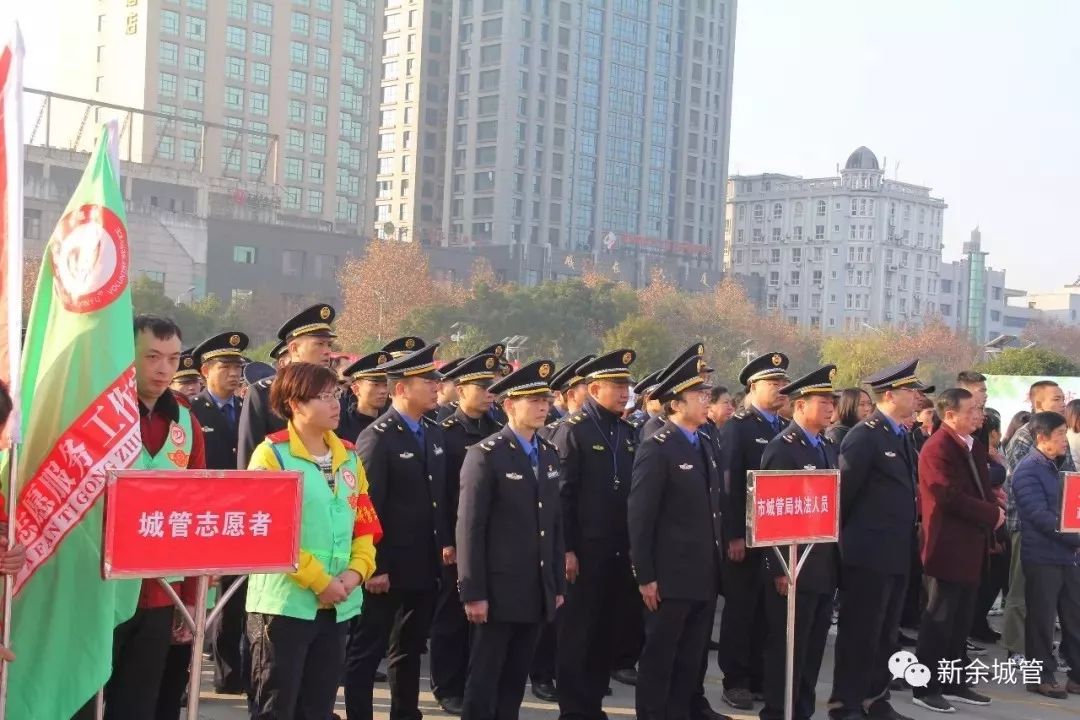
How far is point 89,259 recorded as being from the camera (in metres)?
4.61

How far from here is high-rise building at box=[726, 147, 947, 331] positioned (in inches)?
4569

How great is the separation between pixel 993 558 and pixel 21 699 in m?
8.09

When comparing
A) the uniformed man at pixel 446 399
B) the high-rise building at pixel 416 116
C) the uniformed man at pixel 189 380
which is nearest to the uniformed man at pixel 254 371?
the uniformed man at pixel 189 380

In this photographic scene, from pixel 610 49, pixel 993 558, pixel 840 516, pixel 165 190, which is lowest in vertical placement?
pixel 993 558

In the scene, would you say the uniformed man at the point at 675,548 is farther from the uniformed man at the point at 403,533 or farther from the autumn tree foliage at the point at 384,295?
the autumn tree foliage at the point at 384,295

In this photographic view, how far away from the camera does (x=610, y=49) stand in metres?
102

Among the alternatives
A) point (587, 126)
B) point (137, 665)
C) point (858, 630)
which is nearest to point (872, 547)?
point (858, 630)

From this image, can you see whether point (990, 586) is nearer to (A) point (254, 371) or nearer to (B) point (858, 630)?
(B) point (858, 630)

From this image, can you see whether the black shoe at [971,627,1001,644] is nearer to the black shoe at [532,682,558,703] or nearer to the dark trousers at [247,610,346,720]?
the black shoe at [532,682,558,703]

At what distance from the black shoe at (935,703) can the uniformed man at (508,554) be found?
2903mm

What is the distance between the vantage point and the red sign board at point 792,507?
20.5ft

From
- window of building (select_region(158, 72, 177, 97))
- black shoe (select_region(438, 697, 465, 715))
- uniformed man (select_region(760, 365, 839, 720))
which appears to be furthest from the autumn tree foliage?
uniformed man (select_region(760, 365, 839, 720))

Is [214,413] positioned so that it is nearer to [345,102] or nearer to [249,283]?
[249,283]

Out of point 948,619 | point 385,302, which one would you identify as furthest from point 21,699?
point 385,302
